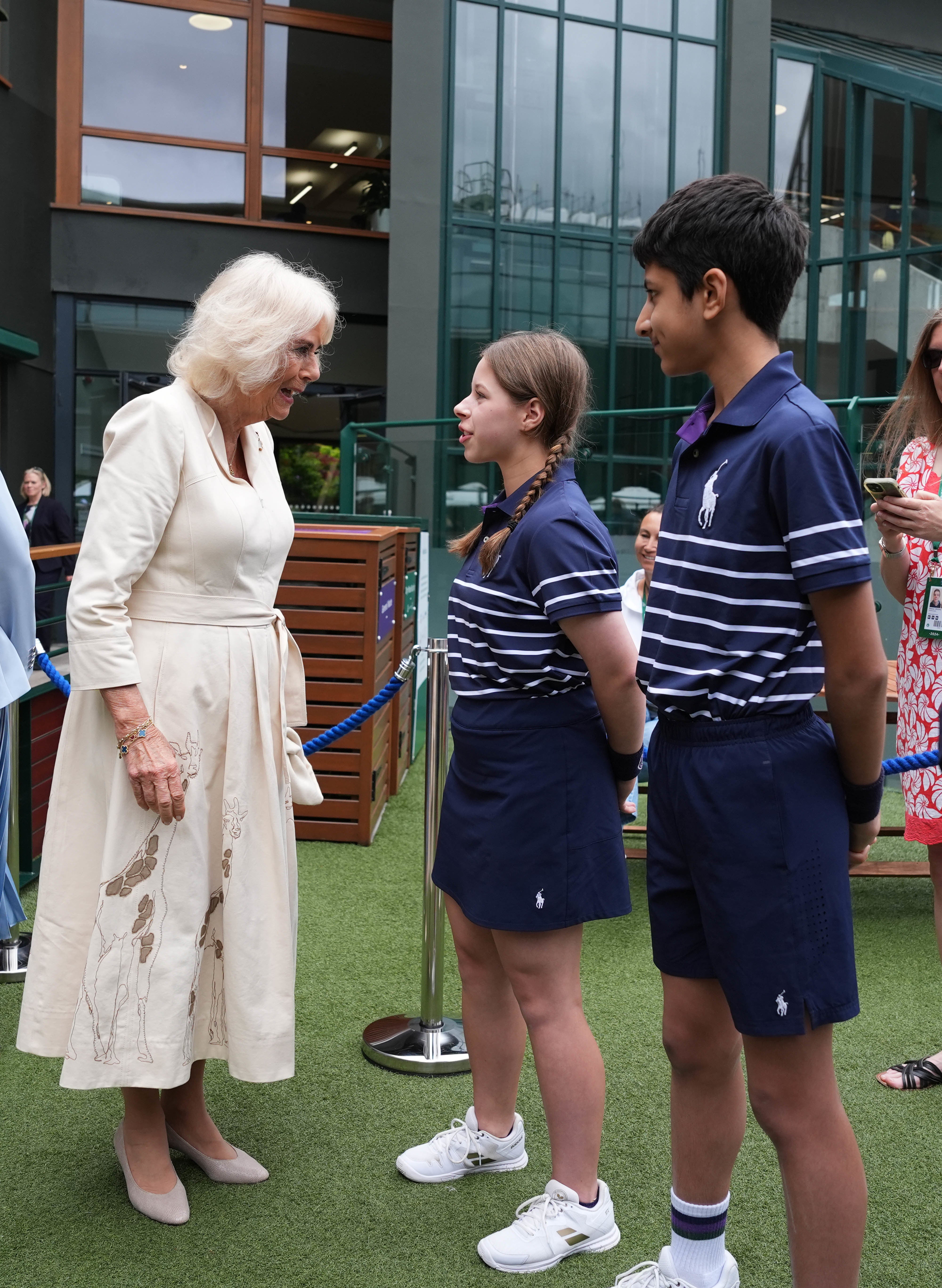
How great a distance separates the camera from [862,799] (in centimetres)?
169

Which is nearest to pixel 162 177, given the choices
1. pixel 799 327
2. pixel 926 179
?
pixel 799 327

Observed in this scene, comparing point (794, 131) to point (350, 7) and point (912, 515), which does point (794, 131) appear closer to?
point (350, 7)

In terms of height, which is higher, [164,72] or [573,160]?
[164,72]

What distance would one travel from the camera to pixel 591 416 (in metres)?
8.76

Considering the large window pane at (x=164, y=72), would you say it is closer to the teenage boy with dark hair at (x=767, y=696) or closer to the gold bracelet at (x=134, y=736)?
the gold bracelet at (x=134, y=736)

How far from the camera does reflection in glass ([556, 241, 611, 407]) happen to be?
14859mm

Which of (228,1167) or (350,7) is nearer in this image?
(228,1167)

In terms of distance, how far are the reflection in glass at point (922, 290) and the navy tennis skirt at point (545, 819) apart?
13.9 m

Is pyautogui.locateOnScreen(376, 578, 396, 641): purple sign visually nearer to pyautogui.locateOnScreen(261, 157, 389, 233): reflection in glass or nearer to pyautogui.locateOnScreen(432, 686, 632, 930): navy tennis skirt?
pyautogui.locateOnScreen(432, 686, 632, 930): navy tennis skirt

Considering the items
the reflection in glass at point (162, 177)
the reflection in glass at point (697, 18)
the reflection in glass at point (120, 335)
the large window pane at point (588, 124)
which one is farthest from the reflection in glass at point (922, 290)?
the reflection in glass at point (120, 335)

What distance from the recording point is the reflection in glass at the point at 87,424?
49.6 feet

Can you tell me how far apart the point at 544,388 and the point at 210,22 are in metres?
15.5

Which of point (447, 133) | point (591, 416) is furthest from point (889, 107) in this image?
point (591, 416)

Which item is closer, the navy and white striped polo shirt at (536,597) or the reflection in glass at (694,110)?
the navy and white striped polo shirt at (536,597)
